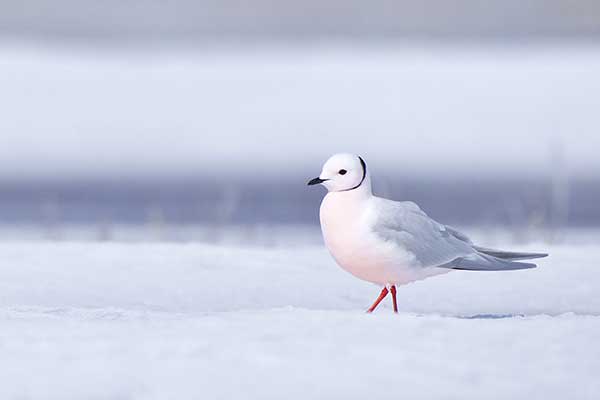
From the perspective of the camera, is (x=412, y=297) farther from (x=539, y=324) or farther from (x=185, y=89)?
(x=185, y=89)

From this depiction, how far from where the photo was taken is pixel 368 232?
4.83m

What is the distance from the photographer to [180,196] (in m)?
14.8

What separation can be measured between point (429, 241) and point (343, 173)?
45 centimetres

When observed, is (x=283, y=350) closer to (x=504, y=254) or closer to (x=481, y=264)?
(x=481, y=264)

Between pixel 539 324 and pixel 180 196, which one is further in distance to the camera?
pixel 180 196

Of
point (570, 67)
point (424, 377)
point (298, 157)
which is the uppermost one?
point (570, 67)

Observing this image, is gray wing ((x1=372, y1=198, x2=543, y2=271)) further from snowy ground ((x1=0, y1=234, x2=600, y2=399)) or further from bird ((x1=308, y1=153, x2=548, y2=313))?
snowy ground ((x1=0, y1=234, x2=600, y2=399))

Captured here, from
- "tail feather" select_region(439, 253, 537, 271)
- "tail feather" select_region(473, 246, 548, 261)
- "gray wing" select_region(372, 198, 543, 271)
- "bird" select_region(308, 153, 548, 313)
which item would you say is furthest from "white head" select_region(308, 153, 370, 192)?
"tail feather" select_region(473, 246, 548, 261)

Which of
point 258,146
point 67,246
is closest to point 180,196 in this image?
point 258,146

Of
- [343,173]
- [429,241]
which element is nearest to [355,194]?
[343,173]

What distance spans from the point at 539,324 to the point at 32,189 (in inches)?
480

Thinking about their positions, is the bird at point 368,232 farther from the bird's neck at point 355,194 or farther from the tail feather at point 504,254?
the tail feather at point 504,254

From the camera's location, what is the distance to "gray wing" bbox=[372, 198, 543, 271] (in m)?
4.89

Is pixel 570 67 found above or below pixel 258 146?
above
